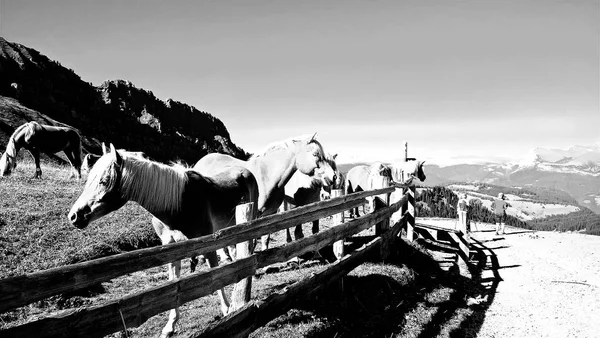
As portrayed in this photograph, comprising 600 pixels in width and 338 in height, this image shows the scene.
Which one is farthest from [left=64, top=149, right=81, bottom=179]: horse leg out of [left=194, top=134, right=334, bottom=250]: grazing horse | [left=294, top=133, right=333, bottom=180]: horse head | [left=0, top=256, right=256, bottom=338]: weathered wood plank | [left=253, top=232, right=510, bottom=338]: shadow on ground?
[left=0, top=256, right=256, bottom=338]: weathered wood plank

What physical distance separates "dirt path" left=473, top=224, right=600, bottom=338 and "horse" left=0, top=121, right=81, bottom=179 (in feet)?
52.4

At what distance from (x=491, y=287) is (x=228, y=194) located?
7.41 meters

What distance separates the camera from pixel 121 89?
360 feet

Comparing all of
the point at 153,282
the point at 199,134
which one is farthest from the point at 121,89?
the point at 153,282

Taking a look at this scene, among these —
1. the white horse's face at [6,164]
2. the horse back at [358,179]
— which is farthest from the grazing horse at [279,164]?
the horse back at [358,179]

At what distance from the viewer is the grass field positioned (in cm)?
508

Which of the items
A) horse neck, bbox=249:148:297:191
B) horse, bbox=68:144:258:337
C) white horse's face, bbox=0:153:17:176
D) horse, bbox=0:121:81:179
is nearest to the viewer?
horse, bbox=68:144:258:337

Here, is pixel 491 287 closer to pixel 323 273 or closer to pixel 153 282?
pixel 323 273

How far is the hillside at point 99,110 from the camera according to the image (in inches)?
1815

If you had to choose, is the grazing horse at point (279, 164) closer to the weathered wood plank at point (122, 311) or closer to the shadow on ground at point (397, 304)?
the shadow on ground at point (397, 304)

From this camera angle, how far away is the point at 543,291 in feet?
26.9

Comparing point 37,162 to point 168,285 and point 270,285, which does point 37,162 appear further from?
point 168,285

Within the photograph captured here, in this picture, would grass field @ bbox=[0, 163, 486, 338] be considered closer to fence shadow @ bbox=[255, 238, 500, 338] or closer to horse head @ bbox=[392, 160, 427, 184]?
fence shadow @ bbox=[255, 238, 500, 338]

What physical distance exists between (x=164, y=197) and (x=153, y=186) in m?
0.22
